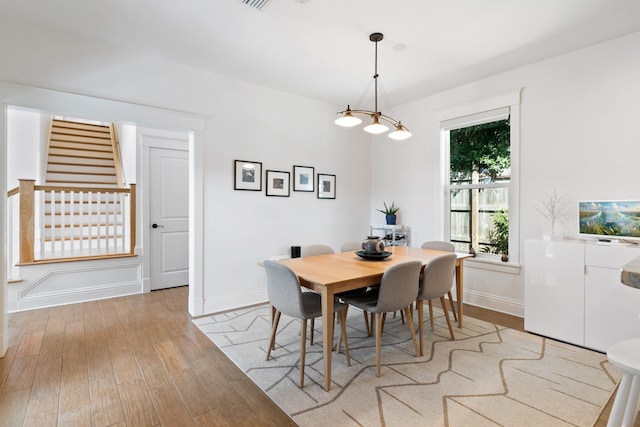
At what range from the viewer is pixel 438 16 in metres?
2.51

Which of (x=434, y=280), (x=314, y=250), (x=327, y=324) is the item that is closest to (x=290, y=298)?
(x=327, y=324)

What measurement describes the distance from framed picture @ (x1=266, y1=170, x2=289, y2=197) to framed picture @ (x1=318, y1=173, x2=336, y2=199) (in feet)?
1.92

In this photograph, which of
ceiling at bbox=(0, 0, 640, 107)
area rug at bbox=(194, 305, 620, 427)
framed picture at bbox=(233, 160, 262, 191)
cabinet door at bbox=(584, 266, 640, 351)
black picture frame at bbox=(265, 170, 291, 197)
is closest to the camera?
area rug at bbox=(194, 305, 620, 427)

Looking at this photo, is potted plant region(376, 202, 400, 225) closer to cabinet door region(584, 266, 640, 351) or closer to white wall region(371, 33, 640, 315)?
white wall region(371, 33, 640, 315)

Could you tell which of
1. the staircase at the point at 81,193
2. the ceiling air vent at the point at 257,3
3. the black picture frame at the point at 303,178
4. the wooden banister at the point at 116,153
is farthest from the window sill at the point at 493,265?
the wooden banister at the point at 116,153

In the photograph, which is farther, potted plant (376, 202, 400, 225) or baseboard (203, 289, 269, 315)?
potted plant (376, 202, 400, 225)

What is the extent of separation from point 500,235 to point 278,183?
2.83m

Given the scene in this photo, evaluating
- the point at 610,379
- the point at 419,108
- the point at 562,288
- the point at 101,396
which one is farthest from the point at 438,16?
the point at 101,396

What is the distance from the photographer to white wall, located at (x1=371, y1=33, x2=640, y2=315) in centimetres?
285

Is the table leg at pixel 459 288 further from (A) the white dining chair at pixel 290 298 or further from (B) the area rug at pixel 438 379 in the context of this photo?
(A) the white dining chair at pixel 290 298

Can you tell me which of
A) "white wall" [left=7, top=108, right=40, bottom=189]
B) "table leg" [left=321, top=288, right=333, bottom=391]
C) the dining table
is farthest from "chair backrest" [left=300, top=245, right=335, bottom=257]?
"white wall" [left=7, top=108, right=40, bottom=189]

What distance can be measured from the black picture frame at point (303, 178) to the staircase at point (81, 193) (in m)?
2.55

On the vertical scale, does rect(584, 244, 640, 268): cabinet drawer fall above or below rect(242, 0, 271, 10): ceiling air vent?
below

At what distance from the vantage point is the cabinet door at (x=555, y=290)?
2.77 metres
